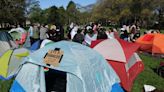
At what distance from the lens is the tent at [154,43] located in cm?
1502

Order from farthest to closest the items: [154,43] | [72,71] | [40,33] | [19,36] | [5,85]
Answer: [19,36] → [40,33] → [154,43] → [5,85] → [72,71]

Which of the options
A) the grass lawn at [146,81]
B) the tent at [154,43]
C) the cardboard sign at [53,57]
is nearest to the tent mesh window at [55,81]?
the cardboard sign at [53,57]

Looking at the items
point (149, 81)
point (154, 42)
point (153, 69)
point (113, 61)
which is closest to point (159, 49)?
point (154, 42)

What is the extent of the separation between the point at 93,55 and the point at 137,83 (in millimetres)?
3005

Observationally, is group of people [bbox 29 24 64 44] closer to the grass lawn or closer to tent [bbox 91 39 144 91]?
the grass lawn

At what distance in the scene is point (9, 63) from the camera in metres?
10.3

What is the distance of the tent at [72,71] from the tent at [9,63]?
2.74 m

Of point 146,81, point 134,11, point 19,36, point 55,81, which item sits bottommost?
point 134,11

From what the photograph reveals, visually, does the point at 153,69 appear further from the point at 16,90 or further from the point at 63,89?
the point at 16,90

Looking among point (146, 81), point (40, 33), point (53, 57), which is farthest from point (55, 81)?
point (40, 33)

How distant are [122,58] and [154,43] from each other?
6354 mm

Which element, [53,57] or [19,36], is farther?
[19,36]

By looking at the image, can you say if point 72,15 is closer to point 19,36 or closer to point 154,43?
point 19,36

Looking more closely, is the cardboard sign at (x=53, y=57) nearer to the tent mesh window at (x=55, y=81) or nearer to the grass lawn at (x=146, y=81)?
the tent mesh window at (x=55, y=81)
